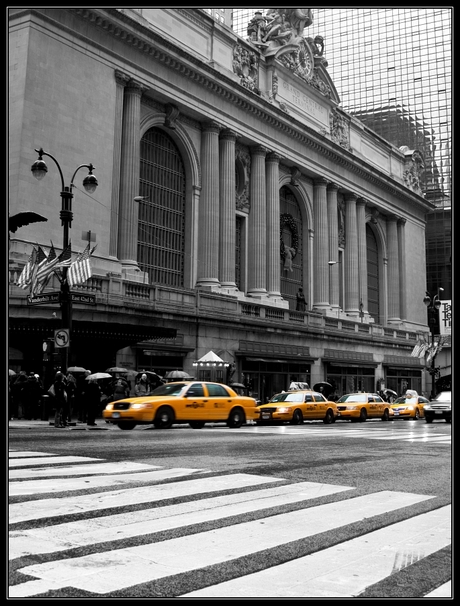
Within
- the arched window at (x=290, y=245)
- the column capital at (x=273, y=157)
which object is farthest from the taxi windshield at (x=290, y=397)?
the column capital at (x=273, y=157)

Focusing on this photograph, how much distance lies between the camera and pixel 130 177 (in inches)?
1455

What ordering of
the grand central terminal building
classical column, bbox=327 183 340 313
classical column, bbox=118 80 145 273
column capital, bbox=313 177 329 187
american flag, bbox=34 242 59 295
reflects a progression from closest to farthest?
american flag, bbox=34 242 59 295, the grand central terminal building, classical column, bbox=118 80 145 273, column capital, bbox=313 177 329 187, classical column, bbox=327 183 340 313

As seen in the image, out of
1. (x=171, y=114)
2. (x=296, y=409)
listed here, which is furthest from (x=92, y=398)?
(x=171, y=114)

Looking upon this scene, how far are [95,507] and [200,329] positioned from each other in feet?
96.0

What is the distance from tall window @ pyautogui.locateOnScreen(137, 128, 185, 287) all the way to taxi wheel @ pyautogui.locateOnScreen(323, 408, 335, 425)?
1506cm

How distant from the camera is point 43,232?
31281 millimetres

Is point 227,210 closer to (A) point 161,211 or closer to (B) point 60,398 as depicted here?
(A) point 161,211

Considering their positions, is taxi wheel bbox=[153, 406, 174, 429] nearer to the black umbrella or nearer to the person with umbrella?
the person with umbrella

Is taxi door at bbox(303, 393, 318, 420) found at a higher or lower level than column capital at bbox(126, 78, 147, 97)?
lower

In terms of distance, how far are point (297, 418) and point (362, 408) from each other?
5.91 m

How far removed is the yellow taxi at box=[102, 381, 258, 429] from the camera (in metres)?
19.7

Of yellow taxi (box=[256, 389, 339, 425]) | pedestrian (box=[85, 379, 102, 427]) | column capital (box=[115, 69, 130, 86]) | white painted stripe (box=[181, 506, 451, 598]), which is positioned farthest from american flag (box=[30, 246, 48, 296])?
white painted stripe (box=[181, 506, 451, 598])

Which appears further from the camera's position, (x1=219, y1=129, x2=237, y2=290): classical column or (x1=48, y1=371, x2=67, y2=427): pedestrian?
(x1=219, y1=129, x2=237, y2=290): classical column

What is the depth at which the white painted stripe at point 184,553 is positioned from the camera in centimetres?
467
